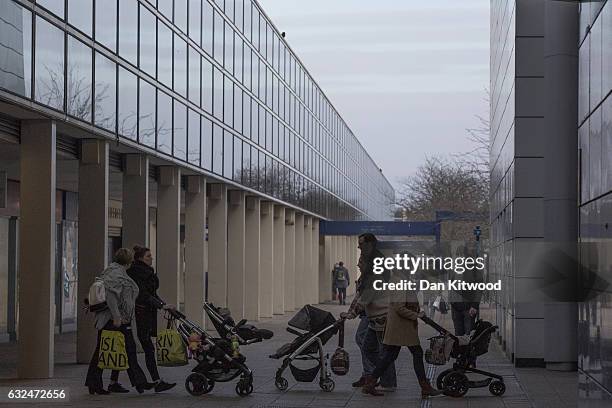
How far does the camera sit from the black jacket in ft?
51.1

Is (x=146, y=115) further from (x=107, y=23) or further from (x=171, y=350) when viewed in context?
(x=171, y=350)

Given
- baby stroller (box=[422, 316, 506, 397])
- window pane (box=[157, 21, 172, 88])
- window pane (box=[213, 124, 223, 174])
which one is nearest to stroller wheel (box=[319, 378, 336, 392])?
baby stroller (box=[422, 316, 506, 397])

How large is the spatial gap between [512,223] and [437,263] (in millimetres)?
12170

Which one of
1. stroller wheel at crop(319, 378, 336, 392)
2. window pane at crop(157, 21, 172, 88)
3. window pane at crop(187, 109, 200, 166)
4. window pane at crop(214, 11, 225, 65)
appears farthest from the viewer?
window pane at crop(214, 11, 225, 65)

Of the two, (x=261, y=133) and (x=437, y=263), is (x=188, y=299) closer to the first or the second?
(x=437, y=263)

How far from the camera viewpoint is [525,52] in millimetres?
19984

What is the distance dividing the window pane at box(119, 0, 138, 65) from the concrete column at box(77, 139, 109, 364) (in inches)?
85.2

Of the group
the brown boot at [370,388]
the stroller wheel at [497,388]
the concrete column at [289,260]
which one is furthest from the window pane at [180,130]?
the concrete column at [289,260]

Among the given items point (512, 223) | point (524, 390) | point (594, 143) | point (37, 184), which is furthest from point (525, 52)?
point (594, 143)

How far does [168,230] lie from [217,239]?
572 centimetres

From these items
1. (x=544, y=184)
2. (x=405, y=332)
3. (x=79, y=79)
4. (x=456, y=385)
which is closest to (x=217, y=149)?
(x=79, y=79)

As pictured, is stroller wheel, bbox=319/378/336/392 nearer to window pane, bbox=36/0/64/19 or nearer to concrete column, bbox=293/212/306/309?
window pane, bbox=36/0/64/19

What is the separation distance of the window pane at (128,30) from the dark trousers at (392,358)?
8515 mm

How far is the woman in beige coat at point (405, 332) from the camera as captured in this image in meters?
→ 14.9
